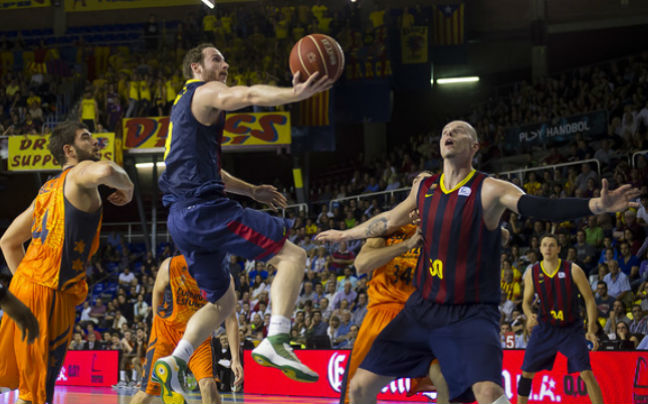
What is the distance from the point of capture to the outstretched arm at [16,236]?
6.02m

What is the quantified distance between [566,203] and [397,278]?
2314 mm

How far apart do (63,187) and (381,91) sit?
63.6 feet

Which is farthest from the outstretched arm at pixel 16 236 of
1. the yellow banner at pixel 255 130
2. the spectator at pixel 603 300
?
the yellow banner at pixel 255 130

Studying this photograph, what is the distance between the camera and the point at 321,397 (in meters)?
13.3

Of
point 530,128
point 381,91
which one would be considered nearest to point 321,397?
point 530,128

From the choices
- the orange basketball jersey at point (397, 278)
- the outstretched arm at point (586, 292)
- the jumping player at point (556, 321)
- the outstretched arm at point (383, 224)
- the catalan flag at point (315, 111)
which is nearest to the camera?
the outstretched arm at point (383, 224)

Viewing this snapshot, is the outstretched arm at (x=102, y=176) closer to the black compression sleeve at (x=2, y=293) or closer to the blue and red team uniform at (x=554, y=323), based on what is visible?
the black compression sleeve at (x=2, y=293)

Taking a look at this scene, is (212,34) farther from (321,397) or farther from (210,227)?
(210,227)

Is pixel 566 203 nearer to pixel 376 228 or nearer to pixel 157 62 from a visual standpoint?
pixel 376 228

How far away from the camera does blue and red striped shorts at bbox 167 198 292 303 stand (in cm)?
500

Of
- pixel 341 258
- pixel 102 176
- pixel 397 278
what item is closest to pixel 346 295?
pixel 341 258

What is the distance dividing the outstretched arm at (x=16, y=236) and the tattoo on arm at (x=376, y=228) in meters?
2.56

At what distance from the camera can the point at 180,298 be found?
7.47m

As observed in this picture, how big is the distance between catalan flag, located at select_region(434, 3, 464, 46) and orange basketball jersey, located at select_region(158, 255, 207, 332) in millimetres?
20796
